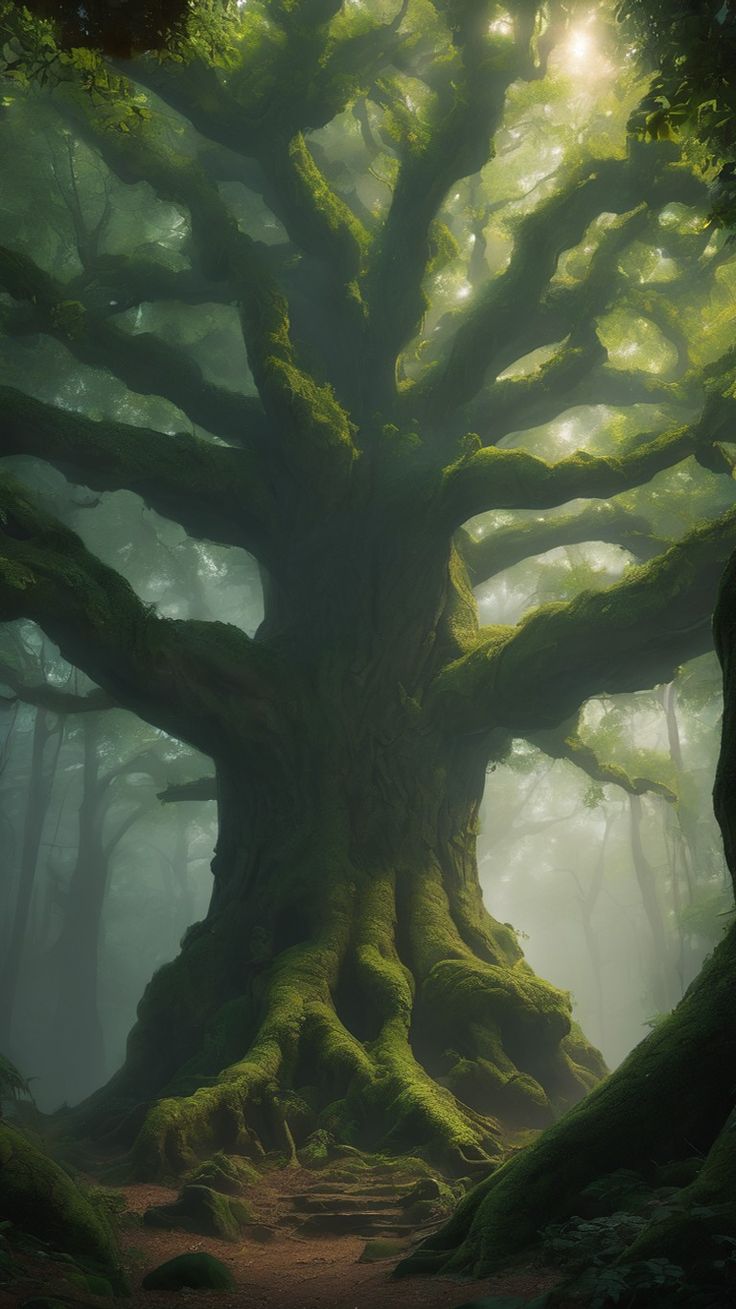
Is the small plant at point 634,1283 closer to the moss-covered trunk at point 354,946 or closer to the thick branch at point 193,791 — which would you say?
the moss-covered trunk at point 354,946

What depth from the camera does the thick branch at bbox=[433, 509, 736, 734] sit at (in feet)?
30.4

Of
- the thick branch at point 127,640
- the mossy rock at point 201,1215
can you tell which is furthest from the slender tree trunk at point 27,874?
the mossy rock at point 201,1215

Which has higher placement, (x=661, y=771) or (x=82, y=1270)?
(x=661, y=771)

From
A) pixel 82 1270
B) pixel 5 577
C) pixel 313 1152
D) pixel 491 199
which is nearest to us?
pixel 82 1270

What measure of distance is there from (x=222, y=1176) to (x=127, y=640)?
5.64 m

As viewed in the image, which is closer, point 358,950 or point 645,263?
point 358,950

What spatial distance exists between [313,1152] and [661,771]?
17.6 m

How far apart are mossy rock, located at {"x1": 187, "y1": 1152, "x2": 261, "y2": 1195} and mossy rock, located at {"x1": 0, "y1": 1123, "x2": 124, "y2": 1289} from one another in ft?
6.72

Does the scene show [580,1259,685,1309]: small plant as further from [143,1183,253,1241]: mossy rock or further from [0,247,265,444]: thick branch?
[0,247,265,444]: thick branch

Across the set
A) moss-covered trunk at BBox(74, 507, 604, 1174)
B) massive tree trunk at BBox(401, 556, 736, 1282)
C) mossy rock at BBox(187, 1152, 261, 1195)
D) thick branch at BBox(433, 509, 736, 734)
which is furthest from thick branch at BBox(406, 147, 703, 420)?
mossy rock at BBox(187, 1152, 261, 1195)

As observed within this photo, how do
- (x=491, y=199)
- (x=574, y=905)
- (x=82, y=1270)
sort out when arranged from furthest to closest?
(x=574, y=905) → (x=491, y=199) → (x=82, y=1270)

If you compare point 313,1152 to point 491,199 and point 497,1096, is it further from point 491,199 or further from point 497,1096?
point 491,199

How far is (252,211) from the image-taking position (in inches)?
704

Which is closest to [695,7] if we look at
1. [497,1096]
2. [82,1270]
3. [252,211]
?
[82,1270]
